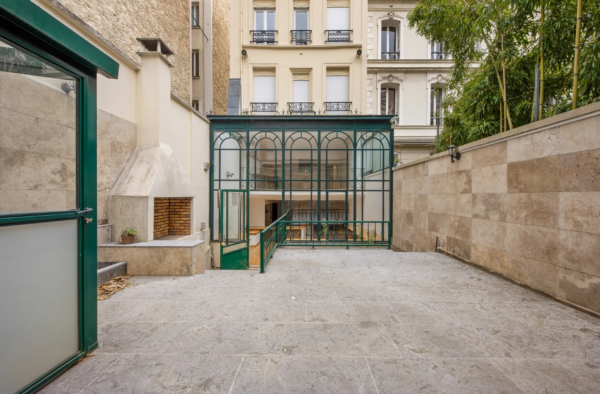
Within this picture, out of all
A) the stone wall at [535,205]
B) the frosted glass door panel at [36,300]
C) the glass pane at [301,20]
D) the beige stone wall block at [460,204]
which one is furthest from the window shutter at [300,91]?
the frosted glass door panel at [36,300]

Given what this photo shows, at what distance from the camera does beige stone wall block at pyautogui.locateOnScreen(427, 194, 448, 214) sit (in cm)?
641

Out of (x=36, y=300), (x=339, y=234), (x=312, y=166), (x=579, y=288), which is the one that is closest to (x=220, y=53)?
(x=312, y=166)

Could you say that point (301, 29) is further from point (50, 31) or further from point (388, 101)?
→ point (50, 31)

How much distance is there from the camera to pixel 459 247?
5.81 m

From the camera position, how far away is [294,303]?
335 centimetres

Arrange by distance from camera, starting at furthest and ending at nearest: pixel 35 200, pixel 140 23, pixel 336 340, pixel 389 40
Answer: pixel 389 40, pixel 140 23, pixel 336 340, pixel 35 200

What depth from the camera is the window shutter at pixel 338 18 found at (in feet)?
40.0

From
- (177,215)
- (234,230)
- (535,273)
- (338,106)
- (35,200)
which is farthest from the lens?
(338,106)

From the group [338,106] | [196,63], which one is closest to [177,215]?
[338,106]

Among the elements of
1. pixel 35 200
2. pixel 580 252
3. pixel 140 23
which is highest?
pixel 140 23

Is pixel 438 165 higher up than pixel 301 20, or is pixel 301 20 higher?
pixel 301 20

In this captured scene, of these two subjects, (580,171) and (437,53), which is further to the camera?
(437,53)

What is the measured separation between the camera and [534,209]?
400cm

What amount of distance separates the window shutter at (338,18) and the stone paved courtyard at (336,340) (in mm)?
12931
